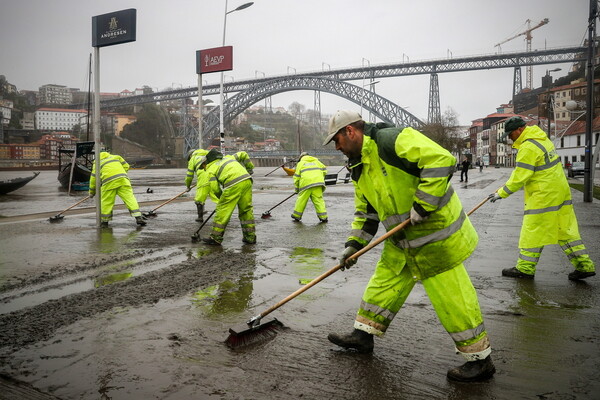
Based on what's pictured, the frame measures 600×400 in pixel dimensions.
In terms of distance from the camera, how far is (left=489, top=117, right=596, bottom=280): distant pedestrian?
15.6 ft

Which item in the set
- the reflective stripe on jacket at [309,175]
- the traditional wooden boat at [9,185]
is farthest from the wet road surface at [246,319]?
the traditional wooden boat at [9,185]

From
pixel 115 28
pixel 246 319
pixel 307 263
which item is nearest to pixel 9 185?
pixel 115 28

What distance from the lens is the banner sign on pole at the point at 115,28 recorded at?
8633mm

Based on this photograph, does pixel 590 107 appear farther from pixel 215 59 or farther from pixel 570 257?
pixel 215 59

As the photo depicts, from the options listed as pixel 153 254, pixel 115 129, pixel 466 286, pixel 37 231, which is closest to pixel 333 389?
pixel 466 286

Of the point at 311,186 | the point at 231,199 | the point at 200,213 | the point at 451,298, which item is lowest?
the point at 200,213

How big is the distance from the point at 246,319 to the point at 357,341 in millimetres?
1077

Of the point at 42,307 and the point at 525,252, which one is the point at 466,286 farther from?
the point at 42,307

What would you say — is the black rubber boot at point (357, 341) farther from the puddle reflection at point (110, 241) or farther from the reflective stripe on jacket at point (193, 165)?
the reflective stripe on jacket at point (193, 165)

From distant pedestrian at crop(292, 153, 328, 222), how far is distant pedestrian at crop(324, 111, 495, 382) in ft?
21.4

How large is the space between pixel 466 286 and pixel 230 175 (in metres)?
4.82

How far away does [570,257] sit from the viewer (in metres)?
4.81

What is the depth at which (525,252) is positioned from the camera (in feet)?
16.0

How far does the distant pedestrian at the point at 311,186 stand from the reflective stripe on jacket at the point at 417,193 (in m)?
6.66
